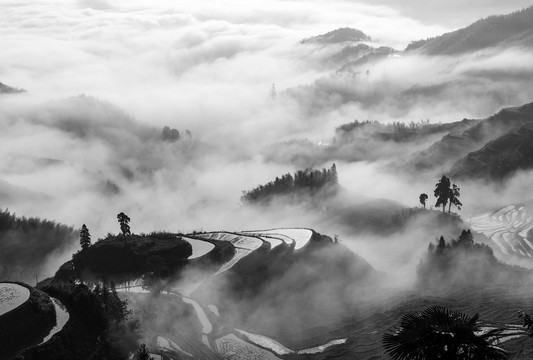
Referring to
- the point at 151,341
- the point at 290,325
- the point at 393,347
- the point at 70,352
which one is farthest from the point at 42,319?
the point at 393,347

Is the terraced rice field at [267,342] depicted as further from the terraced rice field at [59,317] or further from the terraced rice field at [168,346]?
the terraced rice field at [59,317]

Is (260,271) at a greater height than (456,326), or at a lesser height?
lesser

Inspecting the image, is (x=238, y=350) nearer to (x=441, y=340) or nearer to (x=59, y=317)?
(x=59, y=317)

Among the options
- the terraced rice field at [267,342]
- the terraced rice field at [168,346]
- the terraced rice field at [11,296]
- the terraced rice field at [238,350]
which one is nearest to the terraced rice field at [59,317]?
the terraced rice field at [11,296]

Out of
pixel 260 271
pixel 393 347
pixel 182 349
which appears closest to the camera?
pixel 393 347

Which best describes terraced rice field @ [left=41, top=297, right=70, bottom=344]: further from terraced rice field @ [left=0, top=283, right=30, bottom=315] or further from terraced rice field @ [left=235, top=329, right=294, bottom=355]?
terraced rice field @ [left=235, top=329, right=294, bottom=355]

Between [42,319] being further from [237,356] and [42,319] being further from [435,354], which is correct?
[435,354]

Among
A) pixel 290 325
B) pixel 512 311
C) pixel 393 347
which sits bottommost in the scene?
pixel 290 325

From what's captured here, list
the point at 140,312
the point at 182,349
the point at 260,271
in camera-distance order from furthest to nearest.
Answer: the point at 260,271 → the point at 140,312 → the point at 182,349

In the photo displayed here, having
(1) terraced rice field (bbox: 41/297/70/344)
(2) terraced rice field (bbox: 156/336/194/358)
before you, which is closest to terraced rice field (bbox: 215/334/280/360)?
(2) terraced rice field (bbox: 156/336/194/358)
